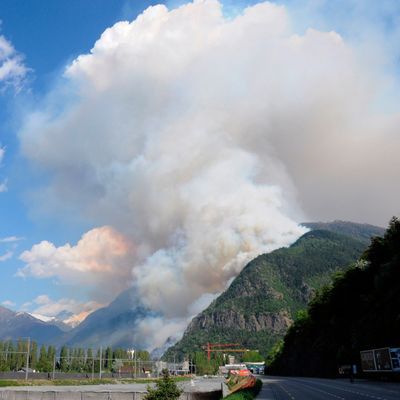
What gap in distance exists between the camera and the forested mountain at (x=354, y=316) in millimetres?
78312

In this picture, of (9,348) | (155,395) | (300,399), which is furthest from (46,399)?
(9,348)

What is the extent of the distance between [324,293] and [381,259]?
4144 centimetres

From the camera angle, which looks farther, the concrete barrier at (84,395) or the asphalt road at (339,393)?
the asphalt road at (339,393)

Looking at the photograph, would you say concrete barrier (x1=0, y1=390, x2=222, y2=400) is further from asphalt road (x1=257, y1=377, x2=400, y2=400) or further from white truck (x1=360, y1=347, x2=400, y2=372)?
white truck (x1=360, y1=347, x2=400, y2=372)

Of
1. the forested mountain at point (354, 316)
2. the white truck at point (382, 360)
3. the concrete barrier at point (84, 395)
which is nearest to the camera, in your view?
the concrete barrier at point (84, 395)

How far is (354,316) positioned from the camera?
355ft

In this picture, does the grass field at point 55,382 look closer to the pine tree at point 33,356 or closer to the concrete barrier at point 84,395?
the concrete barrier at point 84,395

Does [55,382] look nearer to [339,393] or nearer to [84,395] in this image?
[84,395]

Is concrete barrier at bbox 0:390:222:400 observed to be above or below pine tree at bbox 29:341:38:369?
below

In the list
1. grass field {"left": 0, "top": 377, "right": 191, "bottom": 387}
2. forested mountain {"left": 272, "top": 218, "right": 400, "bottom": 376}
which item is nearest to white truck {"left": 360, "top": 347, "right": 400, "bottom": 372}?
forested mountain {"left": 272, "top": 218, "right": 400, "bottom": 376}

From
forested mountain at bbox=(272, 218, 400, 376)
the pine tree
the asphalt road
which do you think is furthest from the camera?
the pine tree

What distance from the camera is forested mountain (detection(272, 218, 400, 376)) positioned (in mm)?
78312

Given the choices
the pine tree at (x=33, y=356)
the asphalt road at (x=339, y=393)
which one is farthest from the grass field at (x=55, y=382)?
the pine tree at (x=33, y=356)

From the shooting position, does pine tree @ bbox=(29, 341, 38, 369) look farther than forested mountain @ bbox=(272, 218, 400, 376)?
Yes
